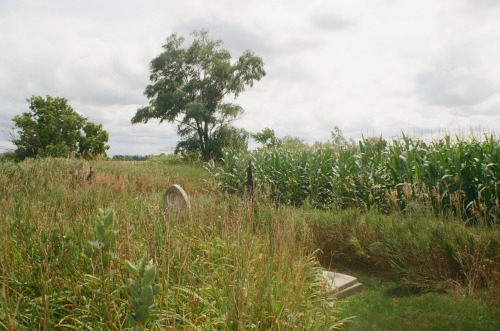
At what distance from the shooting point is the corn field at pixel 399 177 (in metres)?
7.09

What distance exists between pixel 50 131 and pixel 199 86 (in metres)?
9.91

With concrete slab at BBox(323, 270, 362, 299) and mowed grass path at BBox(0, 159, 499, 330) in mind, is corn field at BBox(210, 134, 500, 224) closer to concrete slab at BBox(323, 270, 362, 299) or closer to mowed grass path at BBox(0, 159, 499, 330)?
concrete slab at BBox(323, 270, 362, 299)

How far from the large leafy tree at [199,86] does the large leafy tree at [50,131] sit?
4.18 meters

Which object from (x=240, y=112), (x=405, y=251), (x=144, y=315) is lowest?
(x=405, y=251)

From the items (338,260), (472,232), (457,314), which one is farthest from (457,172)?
(457,314)

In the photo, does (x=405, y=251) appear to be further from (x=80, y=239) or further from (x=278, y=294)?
(x=80, y=239)

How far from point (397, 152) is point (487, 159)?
1.65 metres

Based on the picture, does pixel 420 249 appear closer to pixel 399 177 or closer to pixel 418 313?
pixel 418 313

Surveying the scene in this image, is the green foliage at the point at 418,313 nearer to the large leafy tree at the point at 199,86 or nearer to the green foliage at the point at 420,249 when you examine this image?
the green foliage at the point at 420,249

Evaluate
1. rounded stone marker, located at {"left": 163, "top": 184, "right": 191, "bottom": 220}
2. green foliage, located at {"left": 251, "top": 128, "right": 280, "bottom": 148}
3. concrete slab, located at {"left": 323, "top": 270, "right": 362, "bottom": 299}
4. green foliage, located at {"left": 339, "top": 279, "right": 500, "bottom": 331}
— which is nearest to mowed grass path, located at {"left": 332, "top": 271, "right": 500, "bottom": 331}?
green foliage, located at {"left": 339, "top": 279, "right": 500, "bottom": 331}

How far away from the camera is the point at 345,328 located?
4555 millimetres

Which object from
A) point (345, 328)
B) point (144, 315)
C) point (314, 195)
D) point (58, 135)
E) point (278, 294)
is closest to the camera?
point (144, 315)

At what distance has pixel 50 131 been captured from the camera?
2573 centimetres

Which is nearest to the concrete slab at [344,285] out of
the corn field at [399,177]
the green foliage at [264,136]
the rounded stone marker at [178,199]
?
the corn field at [399,177]
